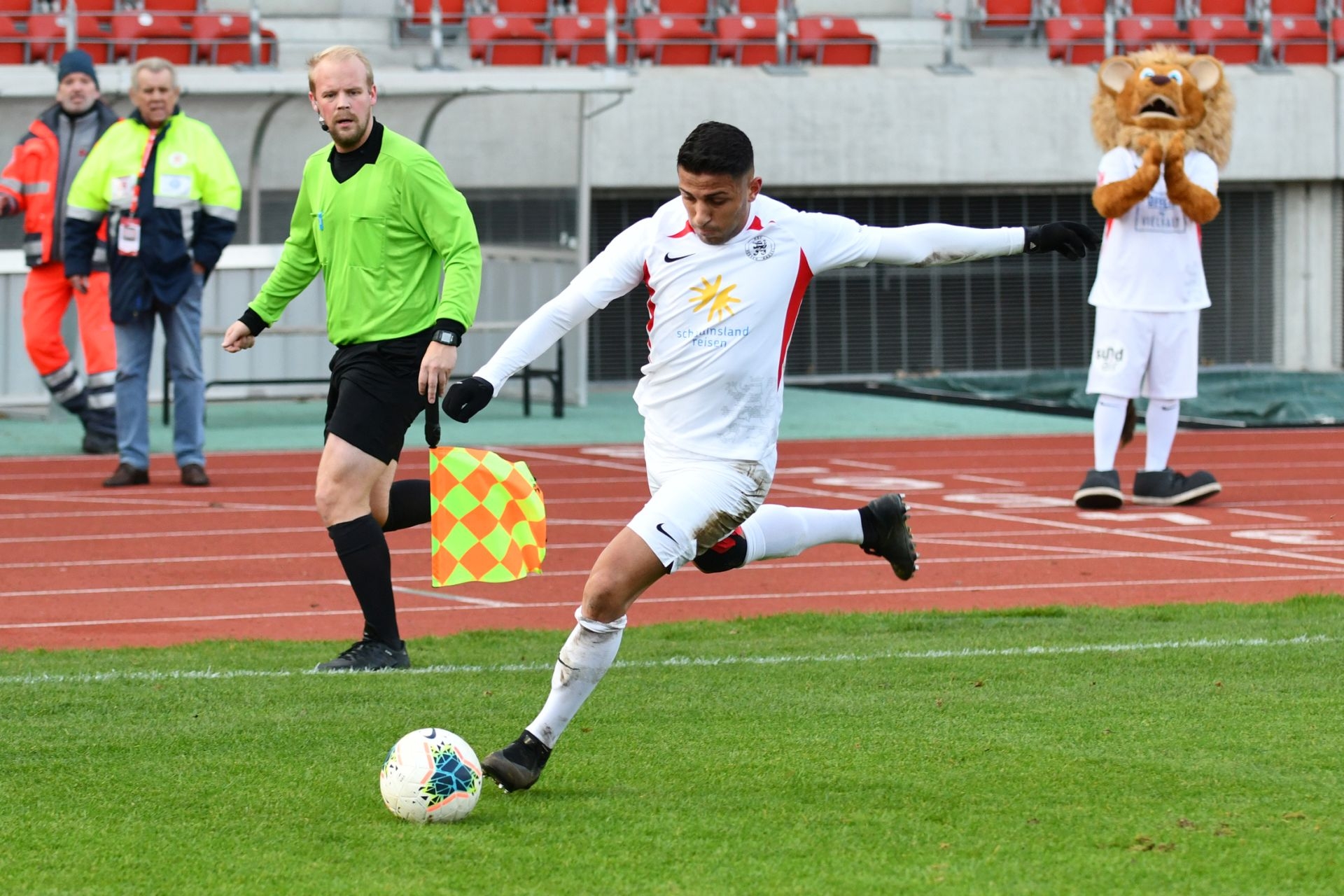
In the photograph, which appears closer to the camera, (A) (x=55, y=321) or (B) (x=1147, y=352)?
(B) (x=1147, y=352)

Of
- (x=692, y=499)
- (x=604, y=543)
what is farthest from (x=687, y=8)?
(x=692, y=499)

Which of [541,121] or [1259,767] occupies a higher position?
[541,121]

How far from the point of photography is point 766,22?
82.8ft

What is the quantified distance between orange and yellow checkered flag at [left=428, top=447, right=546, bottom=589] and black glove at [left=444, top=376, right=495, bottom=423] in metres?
0.93

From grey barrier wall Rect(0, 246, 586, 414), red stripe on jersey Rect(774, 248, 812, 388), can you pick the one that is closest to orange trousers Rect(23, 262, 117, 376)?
grey barrier wall Rect(0, 246, 586, 414)

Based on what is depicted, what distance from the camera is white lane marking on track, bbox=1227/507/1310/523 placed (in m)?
11.6

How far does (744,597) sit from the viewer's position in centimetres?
912

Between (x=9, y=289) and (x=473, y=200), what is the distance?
484cm

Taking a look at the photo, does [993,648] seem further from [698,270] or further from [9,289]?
[9,289]

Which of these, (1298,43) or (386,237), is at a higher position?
(1298,43)

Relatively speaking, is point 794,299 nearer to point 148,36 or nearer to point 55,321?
point 55,321

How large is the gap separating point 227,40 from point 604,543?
13.9m

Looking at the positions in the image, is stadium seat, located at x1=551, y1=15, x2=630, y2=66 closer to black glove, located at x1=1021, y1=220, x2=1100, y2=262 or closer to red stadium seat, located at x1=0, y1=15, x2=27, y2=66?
red stadium seat, located at x1=0, y1=15, x2=27, y2=66

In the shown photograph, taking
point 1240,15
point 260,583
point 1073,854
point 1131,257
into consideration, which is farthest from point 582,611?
point 1240,15
